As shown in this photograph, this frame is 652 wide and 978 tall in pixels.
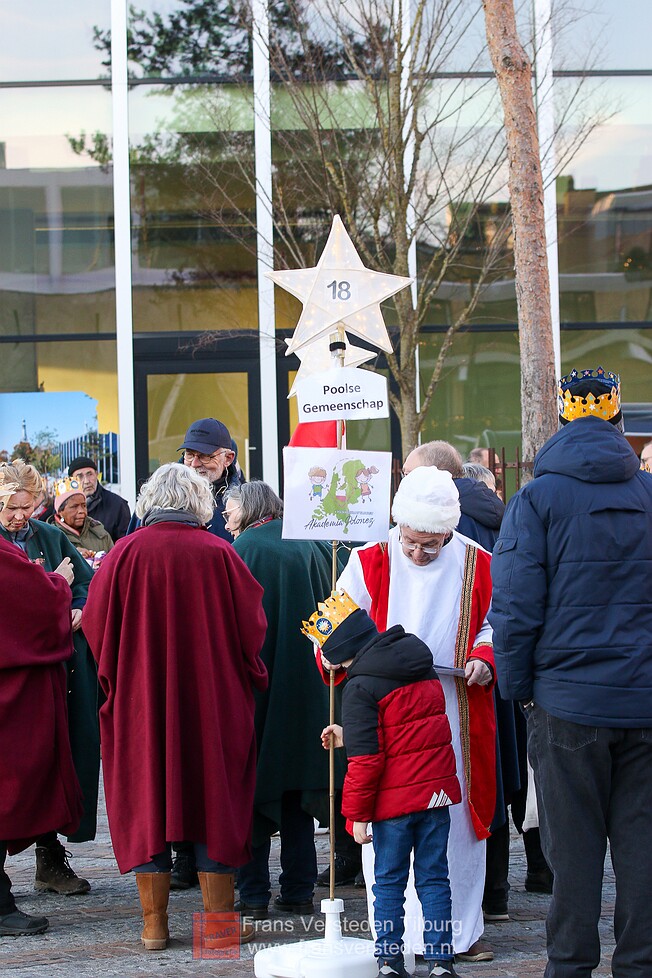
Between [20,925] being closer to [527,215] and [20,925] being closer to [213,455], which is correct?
[213,455]

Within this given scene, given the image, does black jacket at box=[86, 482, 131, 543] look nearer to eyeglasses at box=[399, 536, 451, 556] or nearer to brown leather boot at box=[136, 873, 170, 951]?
brown leather boot at box=[136, 873, 170, 951]

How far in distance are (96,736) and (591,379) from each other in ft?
10.7

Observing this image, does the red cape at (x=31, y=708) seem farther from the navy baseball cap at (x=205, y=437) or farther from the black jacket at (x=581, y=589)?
the black jacket at (x=581, y=589)

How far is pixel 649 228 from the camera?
1400 cm

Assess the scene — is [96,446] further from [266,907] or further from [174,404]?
[266,907]

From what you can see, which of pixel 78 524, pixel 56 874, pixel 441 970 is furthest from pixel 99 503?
pixel 441 970

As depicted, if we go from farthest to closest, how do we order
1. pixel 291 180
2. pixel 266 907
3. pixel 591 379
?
pixel 291 180, pixel 266 907, pixel 591 379

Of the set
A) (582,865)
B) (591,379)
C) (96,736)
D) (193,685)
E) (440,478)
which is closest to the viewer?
(582,865)

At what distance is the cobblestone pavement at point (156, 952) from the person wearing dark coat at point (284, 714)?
0.64 feet

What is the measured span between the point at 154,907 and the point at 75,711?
1.31 meters

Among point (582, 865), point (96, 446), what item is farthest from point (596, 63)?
point (582, 865)

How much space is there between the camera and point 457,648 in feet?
16.7

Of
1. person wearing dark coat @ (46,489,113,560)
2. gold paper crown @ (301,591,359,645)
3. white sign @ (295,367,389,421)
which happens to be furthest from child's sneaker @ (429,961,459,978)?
person wearing dark coat @ (46,489,113,560)

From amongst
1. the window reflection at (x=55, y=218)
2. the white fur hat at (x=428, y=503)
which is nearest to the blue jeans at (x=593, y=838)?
the white fur hat at (x=428, y=503)
